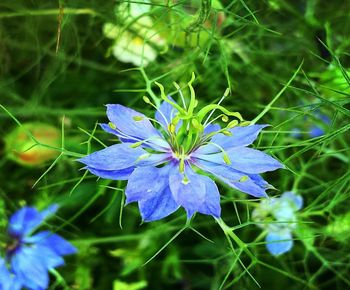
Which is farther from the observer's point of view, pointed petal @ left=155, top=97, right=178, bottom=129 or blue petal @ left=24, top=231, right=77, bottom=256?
blue petal @ left=24, top=231, right=77, bottom=256

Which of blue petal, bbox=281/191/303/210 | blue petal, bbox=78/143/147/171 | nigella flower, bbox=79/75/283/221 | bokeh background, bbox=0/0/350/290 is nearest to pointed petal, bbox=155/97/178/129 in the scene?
nigella flower, bbox=79/75/283/221

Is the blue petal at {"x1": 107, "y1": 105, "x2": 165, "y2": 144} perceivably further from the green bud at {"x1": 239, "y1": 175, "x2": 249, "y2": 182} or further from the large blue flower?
the green bud at {"x1": 239, "y1": 175, "x2": 249, "y2": 182}

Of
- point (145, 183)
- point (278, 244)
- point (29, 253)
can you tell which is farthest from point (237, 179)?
point (29, 253)

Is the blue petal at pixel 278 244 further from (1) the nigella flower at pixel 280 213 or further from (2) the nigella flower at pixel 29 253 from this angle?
(2) the nigella flower at pixel 29 253

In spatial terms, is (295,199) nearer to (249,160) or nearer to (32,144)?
(249,160)

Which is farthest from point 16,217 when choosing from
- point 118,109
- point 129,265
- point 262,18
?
point 262,18

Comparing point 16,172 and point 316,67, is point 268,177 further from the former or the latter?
point 16,172
